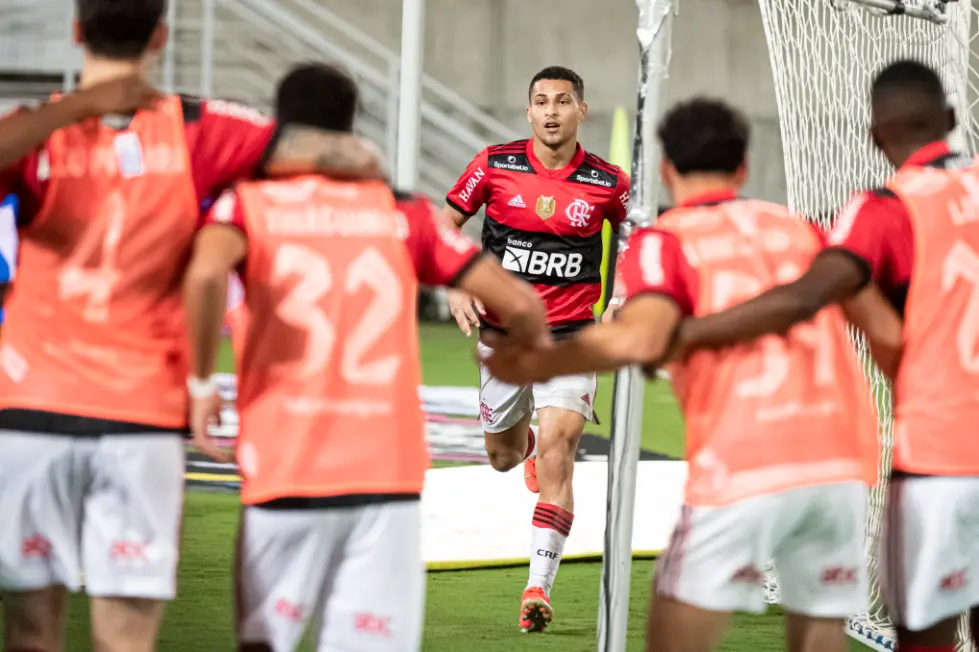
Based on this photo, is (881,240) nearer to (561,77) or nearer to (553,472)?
(553,472)

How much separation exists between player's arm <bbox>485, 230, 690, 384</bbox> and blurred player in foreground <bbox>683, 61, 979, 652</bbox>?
0.35 m

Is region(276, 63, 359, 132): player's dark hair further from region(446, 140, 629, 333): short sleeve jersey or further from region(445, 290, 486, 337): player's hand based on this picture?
region(446, 140, 629, 333): short sleeve jersey

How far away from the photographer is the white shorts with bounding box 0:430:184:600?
3.36 metres

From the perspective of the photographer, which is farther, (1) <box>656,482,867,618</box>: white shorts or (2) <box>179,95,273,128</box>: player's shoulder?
(2) <box>179,95,273,128</box>: player's shoulder

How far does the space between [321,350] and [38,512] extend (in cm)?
76

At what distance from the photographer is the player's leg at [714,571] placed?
11.1ft

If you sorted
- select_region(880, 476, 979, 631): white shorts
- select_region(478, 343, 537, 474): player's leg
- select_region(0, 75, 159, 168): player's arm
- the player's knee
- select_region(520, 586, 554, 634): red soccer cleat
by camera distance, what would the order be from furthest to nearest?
1. the player's knee
2. select_region(478, 343, 537, 474): player's leg
3. select_region(520, 586, 554, 634): red soccer cleat
4. select_region(880, 476, 979, 631): white shorts
5. select_region(0, 75, 159, 168): player's arm

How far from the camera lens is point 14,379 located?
3.42 meters

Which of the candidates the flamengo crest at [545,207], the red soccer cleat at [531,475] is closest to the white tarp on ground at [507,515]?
the red soccer cleat at [531,475]

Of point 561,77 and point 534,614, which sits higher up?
point 561,77

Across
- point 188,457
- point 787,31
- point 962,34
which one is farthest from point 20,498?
point 188,457

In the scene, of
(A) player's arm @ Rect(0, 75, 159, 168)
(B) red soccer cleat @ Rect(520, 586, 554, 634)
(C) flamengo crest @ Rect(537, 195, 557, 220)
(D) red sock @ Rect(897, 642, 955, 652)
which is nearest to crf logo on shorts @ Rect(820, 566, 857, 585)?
(D) red sock @ Rect(897, 642, 955, 652)

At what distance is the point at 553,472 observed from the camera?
634 centimetres

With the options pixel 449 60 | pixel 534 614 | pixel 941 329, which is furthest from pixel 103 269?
pixel 449 60
